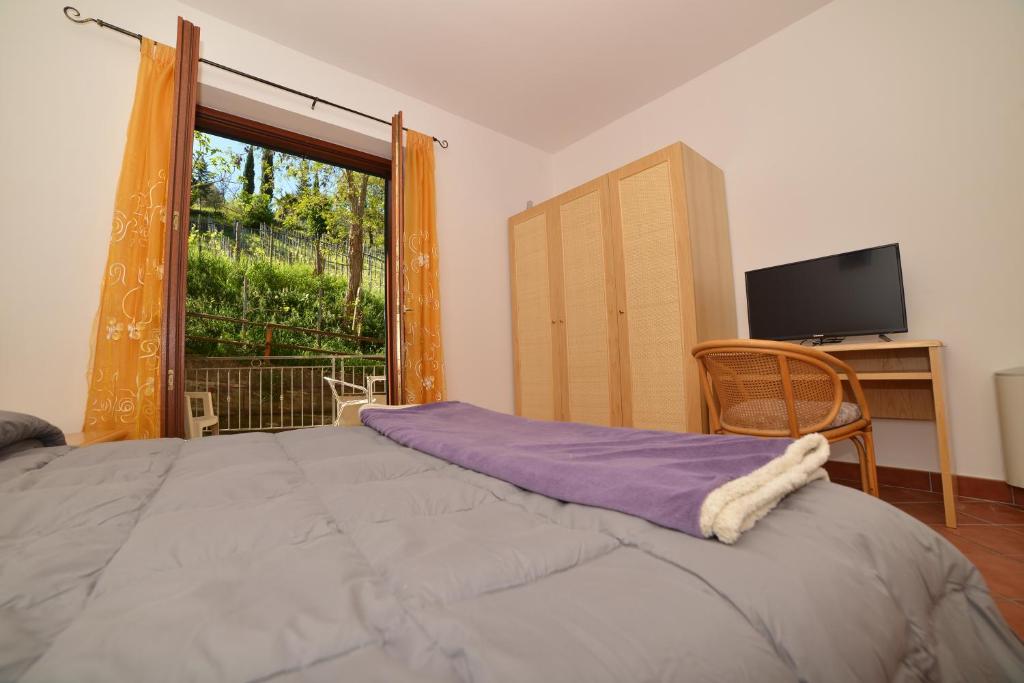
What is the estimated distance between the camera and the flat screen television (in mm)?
2320

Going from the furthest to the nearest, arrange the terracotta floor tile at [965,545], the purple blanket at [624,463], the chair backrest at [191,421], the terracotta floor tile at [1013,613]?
the chair backrest at [191,421]
the terracotta floor tile at [965,545]
the terracotta floor tile at [1013,613]
the purple blanket at [624,463]

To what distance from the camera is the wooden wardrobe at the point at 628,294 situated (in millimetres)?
2785

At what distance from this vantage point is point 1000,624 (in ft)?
2.28

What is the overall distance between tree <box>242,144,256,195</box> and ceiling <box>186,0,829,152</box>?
35.4 inches

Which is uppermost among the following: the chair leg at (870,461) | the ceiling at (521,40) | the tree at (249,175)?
the ceiling at (521,40)

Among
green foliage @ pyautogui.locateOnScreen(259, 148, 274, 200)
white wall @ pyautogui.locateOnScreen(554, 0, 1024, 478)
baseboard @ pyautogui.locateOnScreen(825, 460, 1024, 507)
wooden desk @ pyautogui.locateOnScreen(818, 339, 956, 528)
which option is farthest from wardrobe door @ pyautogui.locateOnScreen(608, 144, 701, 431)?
green foliage @ pyautogui.locateOnScreen(259, 148, 274, 200)

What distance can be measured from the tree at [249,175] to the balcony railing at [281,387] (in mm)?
1397

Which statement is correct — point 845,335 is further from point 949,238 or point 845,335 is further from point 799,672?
point 799,672

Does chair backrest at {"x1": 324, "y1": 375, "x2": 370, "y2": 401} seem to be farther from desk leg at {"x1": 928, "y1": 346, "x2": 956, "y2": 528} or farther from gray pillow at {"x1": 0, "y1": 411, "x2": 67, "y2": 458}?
desk leg at {"x1": 928, "y1": 346, "x2": 956, "y2": 528}

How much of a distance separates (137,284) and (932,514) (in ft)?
12.8

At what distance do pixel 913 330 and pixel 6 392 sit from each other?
175 inches

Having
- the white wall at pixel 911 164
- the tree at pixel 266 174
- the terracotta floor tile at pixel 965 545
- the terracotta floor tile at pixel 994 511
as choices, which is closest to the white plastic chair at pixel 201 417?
the tree at pixel 266 174

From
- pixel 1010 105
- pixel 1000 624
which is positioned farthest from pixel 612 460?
pixel 1010 105

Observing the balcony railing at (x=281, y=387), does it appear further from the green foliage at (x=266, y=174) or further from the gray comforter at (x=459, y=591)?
the gray comforter at (x=459, y=591)
